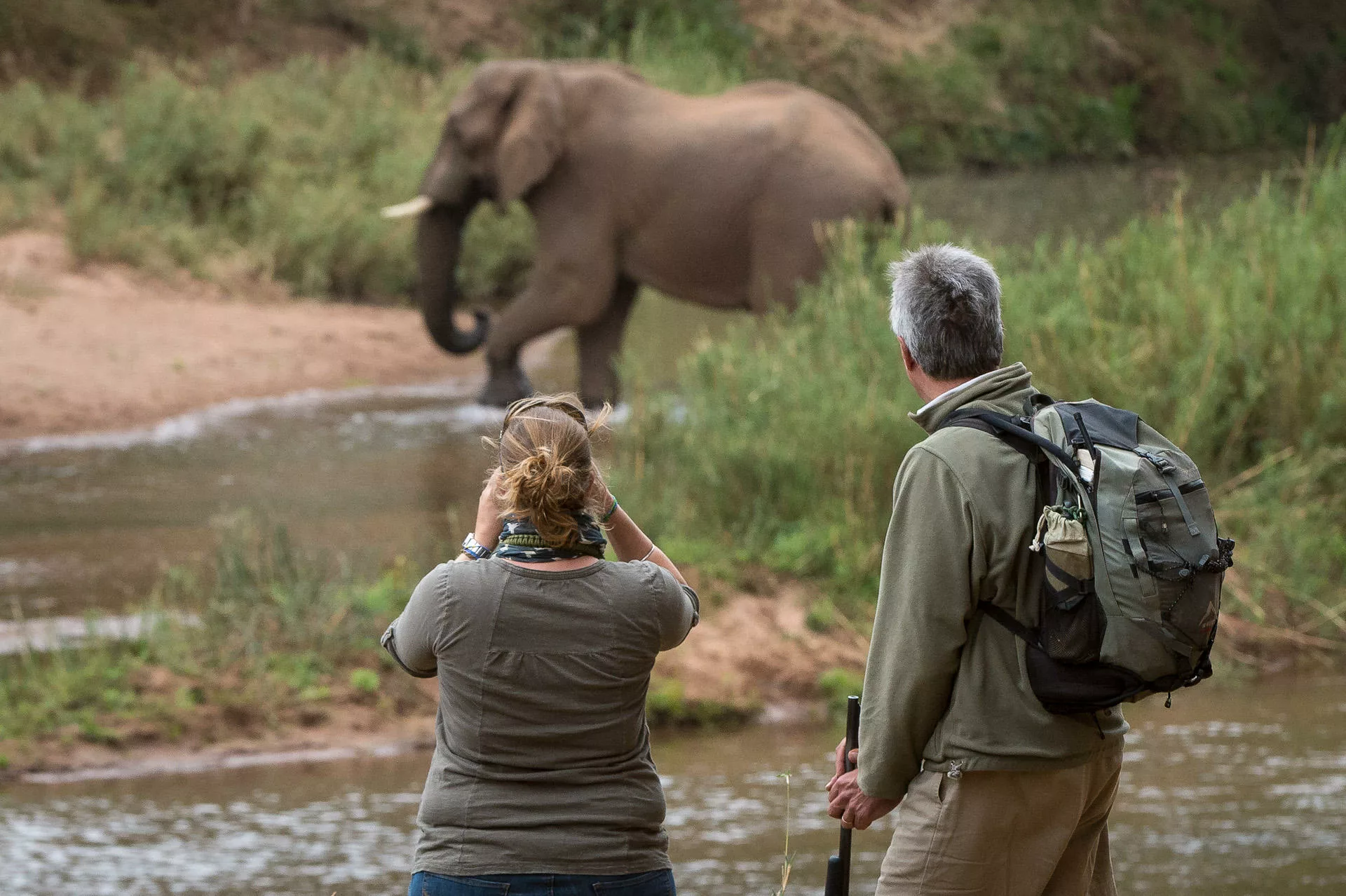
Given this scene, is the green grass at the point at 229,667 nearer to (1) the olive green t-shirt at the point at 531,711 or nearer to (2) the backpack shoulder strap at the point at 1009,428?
(1) the olive green t-shirt at the point at 531,711

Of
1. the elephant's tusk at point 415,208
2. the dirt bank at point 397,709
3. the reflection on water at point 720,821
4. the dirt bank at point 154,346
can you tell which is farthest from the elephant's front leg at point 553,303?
the reflection on water at point 720,821

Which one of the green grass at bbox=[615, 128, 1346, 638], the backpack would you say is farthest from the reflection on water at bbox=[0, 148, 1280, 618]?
the backpack

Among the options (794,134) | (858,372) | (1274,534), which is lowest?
(1274,534)

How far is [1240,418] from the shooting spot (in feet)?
28.2

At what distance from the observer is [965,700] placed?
119 inches

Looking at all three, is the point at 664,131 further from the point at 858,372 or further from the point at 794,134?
the point at 858,372

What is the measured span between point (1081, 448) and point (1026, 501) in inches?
4.6

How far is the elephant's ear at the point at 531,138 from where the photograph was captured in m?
13.0

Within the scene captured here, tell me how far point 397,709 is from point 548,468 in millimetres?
4462

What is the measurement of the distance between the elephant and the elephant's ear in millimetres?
11

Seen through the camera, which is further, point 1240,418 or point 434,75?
point 434,75

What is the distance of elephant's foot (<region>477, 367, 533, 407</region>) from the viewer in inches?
541

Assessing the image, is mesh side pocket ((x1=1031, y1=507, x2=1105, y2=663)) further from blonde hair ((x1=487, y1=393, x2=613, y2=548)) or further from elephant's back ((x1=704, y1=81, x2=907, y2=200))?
elephant's back ((x1=704, y1=81, x2=907, y2=200))

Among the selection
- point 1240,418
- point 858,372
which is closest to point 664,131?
point 858,372
